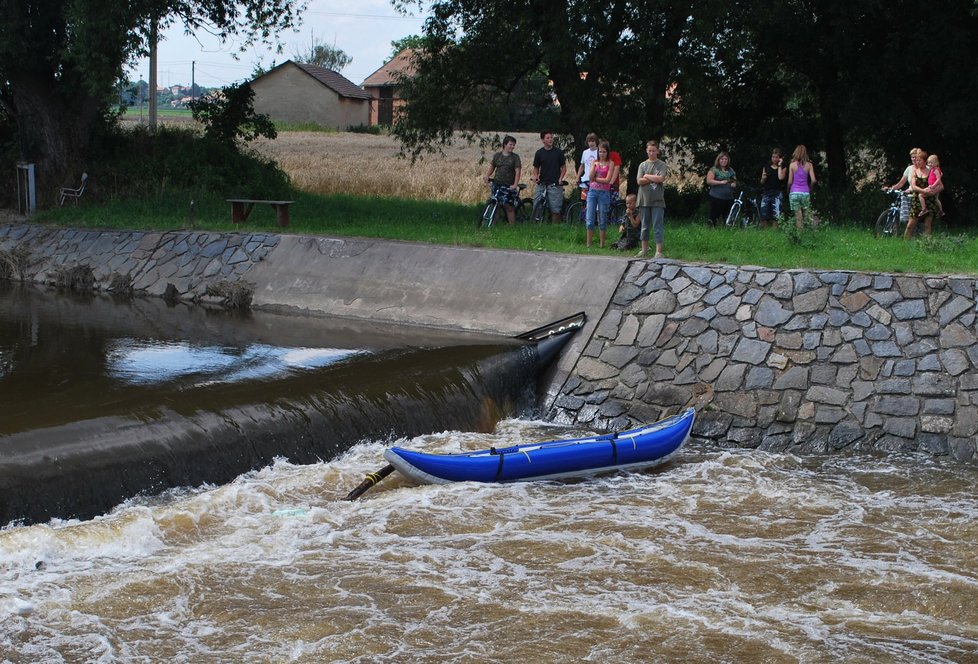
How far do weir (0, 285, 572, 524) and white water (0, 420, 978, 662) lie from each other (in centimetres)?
33

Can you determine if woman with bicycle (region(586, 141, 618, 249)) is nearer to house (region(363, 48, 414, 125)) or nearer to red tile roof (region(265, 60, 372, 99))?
red tile roof (region(265, 60, 372, 99))

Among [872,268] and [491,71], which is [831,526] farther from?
[491,71]

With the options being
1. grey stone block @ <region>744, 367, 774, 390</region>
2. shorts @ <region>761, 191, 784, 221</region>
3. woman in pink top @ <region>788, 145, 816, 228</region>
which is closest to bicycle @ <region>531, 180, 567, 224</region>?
shorts @ <region>761, 191, 784, 221</region>

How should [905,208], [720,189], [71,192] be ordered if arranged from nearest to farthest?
[905,208]
[720,189]
[71,192]

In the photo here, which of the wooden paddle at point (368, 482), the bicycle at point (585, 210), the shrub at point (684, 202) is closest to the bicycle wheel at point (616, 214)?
the bicycle at point (585, 210)

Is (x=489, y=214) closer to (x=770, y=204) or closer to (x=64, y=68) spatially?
(x=770, y=204)

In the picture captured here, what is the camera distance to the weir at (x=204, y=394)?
888 cm

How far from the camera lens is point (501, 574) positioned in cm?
806

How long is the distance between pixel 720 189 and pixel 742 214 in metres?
0.95

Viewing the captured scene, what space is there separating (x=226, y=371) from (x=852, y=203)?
44.4 ft

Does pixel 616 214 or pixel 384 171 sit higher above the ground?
pixel 384 171

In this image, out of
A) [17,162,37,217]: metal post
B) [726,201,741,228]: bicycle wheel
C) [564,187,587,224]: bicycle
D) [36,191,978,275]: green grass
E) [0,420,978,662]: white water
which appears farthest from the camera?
[17,162,37,217]: metal post

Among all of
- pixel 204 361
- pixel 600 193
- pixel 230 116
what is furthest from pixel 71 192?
pixel 600 193

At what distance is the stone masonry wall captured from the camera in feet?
39.0
